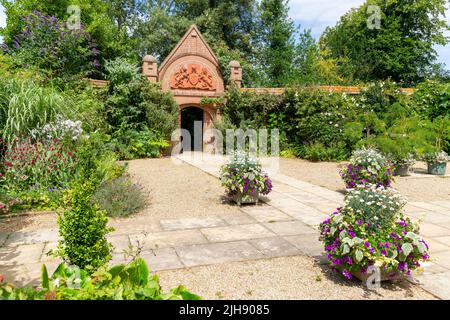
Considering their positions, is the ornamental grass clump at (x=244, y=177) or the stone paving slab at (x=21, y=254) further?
the ornamental grass clump at (x=244, y=177)

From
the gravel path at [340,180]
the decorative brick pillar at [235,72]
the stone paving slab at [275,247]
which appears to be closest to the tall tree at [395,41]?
the decorative brick pillar at [235,72]

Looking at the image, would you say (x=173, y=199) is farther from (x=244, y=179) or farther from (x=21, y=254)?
(x=21, y=254)

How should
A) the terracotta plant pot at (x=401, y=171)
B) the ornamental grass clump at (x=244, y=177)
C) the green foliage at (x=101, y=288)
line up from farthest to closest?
the terracotta plant pot at (x=401, y=171)
the ornamental grass clump at (x=244, y=177)
the green foliage at (x=101, y=288)

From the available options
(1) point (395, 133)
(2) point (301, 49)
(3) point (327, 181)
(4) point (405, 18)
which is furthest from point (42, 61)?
(4) point (405, 18)

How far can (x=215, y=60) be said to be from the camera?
53.5ft

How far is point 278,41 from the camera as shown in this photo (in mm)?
23406

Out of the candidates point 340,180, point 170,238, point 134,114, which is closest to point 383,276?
point 170,238

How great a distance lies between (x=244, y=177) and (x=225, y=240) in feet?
6.23

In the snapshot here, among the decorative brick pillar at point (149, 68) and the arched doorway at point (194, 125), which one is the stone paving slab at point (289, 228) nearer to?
the decorative brick pillar at point (149, 68)

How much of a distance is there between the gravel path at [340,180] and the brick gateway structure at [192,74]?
5.08 metres

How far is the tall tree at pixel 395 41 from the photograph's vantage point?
2441 centimetres

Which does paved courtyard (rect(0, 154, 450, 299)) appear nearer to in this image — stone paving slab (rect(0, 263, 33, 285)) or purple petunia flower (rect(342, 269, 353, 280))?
stone paving slab (rect(0, 263, 33, 285))

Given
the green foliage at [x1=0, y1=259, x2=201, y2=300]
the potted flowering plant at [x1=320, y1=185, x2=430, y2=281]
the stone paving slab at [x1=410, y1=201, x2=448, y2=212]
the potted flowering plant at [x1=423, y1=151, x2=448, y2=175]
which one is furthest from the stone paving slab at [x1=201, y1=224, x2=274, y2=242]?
the potted flowering plant at [x1=423, y1=151, x2=448, y2=175]

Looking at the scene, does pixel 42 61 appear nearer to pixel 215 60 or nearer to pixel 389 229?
pixel 215 60
